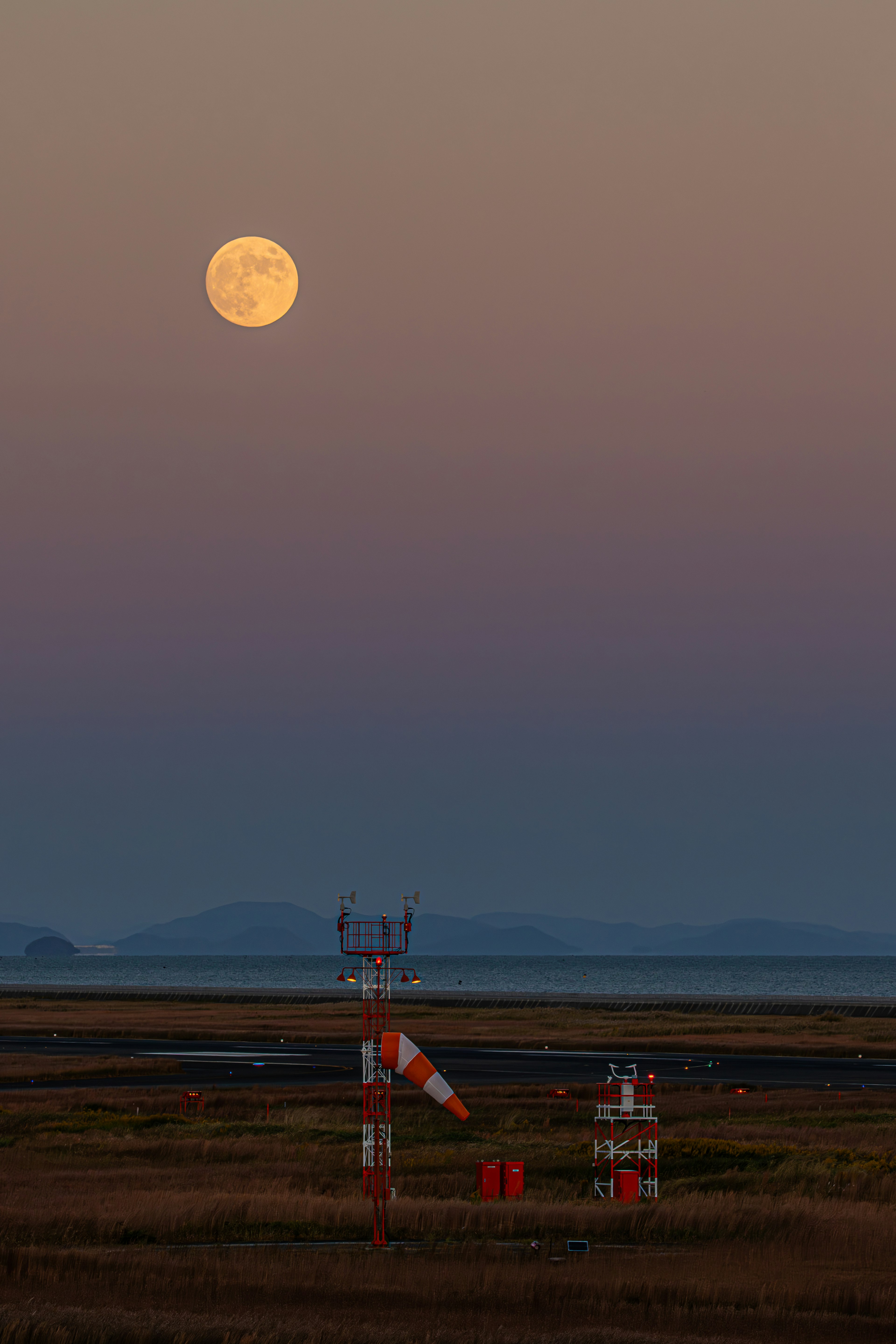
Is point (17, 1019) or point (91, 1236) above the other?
point (91, 1236)

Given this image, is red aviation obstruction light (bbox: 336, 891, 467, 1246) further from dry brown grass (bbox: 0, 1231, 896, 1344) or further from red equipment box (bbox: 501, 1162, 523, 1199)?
red equipment box (bbox: 501, 1162, 523, 1199)

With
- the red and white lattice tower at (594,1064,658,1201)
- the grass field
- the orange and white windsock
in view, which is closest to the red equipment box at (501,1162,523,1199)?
the grass field

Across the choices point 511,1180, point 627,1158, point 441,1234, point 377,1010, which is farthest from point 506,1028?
point 377,1010

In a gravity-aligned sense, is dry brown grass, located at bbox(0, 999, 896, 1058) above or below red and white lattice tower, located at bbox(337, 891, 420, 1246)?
below

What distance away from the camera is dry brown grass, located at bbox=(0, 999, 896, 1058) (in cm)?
10300

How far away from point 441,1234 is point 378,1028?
5.08 metres

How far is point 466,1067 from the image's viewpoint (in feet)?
265

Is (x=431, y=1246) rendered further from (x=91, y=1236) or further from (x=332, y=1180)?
(x=332, y=1180)

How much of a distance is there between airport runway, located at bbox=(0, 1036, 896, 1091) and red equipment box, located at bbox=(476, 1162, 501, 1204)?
29.5 metres

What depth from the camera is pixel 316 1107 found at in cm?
6012

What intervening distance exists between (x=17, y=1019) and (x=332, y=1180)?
Answer: 113 m

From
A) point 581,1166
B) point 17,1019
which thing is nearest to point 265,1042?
point 17,1019

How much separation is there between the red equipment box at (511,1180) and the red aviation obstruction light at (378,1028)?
565 cm

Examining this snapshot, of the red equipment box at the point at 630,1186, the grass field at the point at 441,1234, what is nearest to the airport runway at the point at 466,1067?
the grass field at the point at 441,1234
